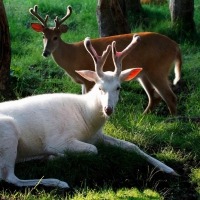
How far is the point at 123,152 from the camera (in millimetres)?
5812

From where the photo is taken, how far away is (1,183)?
499 centimetres

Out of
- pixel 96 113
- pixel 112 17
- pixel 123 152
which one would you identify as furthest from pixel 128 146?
pixel 112 17

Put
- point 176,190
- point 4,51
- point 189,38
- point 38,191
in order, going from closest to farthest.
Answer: point 38,191
point 176,190
point 4,51
point 189,38

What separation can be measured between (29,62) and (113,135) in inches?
150

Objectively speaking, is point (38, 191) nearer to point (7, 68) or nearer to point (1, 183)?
point (1, 183)

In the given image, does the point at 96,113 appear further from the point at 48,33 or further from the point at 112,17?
the point at 112,17

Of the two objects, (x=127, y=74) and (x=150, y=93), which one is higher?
(x=127, y=74)

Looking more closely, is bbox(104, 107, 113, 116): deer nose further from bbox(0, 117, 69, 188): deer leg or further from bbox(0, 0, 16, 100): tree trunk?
→ bbox(0, 0, 16, 100): tree trunk

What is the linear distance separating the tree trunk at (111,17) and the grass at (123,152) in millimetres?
1217

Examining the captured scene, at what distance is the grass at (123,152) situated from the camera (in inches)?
198

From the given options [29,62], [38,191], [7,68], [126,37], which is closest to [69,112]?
[38,191]

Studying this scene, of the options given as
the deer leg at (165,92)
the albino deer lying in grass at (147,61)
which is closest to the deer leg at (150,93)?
the albino deer lying in grass at (147,61)

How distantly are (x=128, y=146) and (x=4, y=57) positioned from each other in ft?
8.57

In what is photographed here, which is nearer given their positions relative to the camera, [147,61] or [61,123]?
[61,123]
